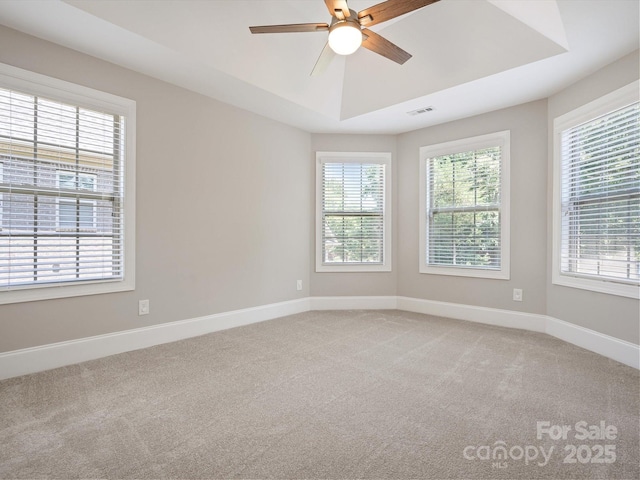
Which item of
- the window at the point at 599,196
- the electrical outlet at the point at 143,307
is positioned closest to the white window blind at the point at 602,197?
the window at the point at 599,196

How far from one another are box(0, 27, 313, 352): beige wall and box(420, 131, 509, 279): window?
1789mm

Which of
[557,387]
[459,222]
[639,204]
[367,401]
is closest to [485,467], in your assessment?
[367,401]

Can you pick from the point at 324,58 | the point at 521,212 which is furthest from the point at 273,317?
the point at 521,212

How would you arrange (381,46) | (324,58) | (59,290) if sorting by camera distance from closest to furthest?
(381,46)
(324,58)
(59,290)

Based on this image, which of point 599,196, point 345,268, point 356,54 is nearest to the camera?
point 599,196

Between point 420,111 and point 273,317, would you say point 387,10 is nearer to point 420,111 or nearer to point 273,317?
point 420,111

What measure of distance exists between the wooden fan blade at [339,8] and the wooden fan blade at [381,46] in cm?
20

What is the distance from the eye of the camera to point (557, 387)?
94.0 inches

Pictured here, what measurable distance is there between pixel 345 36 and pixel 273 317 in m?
3.32

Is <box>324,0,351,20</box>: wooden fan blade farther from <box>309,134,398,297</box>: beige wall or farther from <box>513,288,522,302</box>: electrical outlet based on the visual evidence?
<box>513,288,522,302</box>: electrical outlet

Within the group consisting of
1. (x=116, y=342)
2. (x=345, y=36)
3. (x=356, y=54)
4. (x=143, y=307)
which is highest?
(x=356, y=54)

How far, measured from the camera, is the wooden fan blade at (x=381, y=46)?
2.30 m

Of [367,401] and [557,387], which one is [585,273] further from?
[367,401]

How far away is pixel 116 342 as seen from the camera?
3.04m
